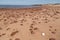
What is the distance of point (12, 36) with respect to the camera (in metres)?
8.36

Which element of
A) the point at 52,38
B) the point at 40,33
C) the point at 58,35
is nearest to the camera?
the point at 52,38

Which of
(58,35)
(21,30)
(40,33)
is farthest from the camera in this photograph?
(21,30)

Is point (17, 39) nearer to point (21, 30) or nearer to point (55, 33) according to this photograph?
point (21, 30)

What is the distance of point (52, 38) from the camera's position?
7664mm

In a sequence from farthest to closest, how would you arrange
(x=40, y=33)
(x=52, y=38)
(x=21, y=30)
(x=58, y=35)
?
(x=21, y=30) → (x=40, y=33) → (x=58, y=35) → (x=52, y=38)

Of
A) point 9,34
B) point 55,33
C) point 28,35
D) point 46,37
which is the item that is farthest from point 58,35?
point 9,34

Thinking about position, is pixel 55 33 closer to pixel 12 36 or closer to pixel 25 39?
pixel 25 39

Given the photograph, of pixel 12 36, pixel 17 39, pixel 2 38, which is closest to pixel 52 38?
pixel 17 39

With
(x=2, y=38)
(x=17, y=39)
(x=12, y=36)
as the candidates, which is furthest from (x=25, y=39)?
(x=2, y=38)

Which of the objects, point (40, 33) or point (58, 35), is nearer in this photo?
point (58, 35)

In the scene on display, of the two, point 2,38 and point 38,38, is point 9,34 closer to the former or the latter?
point 2,38

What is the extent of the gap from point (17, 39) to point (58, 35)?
3.00 metres

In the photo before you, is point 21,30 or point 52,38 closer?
point 52,38

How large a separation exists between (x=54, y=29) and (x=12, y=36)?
353 centimetres
